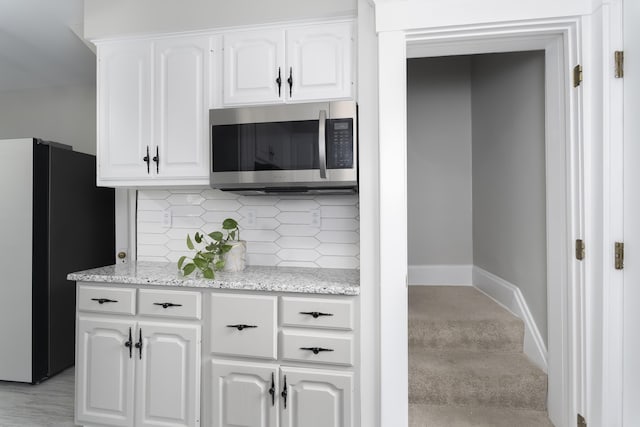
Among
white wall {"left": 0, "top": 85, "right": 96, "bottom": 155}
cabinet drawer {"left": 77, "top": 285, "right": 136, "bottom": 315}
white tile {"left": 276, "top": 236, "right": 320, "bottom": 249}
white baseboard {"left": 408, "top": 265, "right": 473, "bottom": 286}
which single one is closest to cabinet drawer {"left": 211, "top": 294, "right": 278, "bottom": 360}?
cabinet drawer {"left": 77, "top": 285, "right": 136, "bottom": 315}

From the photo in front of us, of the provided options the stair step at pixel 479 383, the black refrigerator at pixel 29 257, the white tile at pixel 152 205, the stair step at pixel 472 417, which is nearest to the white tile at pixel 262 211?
the white tile at pixel 152 205

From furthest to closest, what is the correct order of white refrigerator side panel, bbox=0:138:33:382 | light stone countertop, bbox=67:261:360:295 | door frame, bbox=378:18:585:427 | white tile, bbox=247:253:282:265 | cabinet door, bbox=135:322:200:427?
white refrigerator side panel, bbox=0:138:33:382, white tile, bbox=247:253:282:265, cabinet door, bbox=135:322:200:427, light stone countertop, bbox=67:261:360:295, door frame, bbox=378:18:585:427

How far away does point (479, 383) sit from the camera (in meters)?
1.95

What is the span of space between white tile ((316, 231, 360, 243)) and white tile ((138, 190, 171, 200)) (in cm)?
115

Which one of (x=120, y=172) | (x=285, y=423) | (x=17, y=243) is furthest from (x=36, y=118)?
(x=285, y=423)

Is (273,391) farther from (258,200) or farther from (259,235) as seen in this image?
(258,200)

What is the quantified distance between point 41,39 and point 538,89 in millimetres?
3608

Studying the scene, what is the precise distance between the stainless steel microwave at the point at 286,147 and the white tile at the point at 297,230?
0.37 metres

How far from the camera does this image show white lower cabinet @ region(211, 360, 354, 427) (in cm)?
169

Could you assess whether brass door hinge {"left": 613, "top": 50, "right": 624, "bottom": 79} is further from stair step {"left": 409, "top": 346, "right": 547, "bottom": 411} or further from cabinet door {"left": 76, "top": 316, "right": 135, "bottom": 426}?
cabinet door {"left": 76, "top": 316, "right": 135, "bottom": 426}

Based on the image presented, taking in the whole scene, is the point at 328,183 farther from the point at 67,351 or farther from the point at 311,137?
the point at 67,351

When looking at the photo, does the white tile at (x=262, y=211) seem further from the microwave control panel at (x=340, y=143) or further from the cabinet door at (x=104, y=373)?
the cabinet door at (x=104, y=373)

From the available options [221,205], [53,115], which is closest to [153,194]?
[221,205]

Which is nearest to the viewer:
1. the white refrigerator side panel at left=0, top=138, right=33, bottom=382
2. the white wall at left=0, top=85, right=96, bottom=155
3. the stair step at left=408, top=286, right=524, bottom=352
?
the stair step at left=408, top=286, right=524, bottom=352
